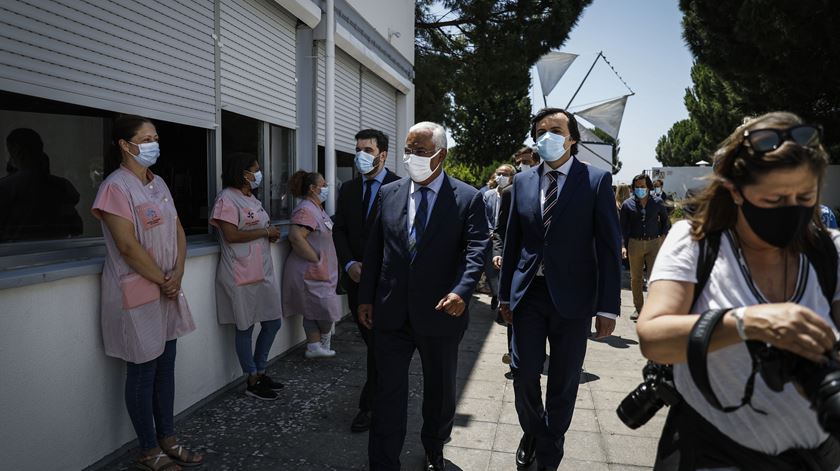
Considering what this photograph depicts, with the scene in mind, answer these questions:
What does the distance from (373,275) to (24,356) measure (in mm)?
1817

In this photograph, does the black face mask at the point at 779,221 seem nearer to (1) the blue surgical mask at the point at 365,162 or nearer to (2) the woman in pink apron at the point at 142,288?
(2) the woman in pink apron at the point at 142,288

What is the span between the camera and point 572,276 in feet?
11.2

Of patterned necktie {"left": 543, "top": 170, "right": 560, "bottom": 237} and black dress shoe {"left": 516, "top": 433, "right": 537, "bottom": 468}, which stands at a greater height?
patterned necktie {"left": 543, "top": 170, "right": 560, "bottom": 237}

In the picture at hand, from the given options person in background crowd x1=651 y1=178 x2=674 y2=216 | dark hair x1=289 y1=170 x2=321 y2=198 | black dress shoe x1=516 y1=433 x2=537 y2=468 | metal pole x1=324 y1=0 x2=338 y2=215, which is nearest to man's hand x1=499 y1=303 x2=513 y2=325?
black dress shoe x1=516 y1=433 x2=537 y2=468

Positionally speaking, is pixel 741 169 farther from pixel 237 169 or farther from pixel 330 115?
pixel 330 115

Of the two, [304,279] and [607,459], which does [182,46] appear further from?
[607,459]

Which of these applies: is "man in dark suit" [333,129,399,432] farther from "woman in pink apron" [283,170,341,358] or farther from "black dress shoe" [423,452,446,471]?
"woman in pink apron" [283,170,341,358]

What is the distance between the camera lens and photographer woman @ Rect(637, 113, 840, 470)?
1550 mm

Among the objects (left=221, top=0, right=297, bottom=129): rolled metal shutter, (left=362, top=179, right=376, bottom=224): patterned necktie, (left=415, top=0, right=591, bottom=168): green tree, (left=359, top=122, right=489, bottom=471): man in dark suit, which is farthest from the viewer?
(left=415, top=0, right=591, bottom=168): green tree

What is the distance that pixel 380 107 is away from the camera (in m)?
10.3

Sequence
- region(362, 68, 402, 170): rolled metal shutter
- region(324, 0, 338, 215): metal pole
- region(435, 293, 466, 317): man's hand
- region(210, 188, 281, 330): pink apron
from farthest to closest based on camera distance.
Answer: region(362, 68, 402, 170): rolled metal shutter
region(324, 0, 338, 215): metal pole
region(210, 188, 281, 330): pink apron
region(435, 293, 466, 317): man's hand

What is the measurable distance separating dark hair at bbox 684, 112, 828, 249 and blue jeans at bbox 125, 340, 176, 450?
3014 millimetres

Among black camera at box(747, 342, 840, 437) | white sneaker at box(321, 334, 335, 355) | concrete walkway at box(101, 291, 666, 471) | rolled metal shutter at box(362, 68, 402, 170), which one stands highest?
rolled metal shutter at box(362, 68, 402, 170)

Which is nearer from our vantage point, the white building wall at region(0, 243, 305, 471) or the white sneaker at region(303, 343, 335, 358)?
the white building wall at region(0, 243, 305, 471)
